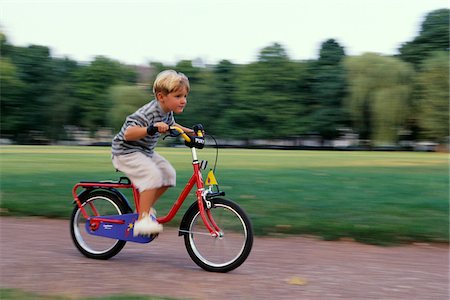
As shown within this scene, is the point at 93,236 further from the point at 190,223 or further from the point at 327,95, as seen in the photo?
the point at 327,95

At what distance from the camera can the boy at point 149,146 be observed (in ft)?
16.4

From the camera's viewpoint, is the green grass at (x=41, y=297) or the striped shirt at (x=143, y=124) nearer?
the green grass at (x=41, y=297)

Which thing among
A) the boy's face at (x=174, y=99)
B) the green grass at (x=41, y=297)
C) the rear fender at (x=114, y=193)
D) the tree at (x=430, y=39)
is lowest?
the green grass at (x=41, y=297)

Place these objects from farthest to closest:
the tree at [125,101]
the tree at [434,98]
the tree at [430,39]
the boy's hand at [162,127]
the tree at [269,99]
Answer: the tree at [269,99], the tree at [125,101], the tree at [430,39], the tree at [434,98], the boy's hand at [162,127]

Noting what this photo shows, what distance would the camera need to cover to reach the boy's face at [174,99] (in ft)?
16.5

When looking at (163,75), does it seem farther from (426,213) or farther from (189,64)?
(189,64)

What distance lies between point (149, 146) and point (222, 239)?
1079 mm

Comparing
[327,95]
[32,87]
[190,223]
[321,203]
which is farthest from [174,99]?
[32,87]

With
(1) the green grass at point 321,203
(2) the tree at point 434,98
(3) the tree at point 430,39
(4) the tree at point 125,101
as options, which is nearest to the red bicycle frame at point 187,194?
(1) the green grass at point 321,203

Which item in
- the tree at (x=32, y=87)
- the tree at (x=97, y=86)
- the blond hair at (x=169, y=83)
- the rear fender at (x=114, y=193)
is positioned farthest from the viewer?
the tree at (x=97, y=86)

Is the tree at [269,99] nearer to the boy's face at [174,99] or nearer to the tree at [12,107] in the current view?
the tree at [12,107]

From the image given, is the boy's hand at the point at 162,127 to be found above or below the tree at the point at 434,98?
below

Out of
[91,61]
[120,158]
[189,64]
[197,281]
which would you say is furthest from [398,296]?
[91,61]

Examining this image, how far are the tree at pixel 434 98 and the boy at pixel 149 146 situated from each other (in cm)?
4846
